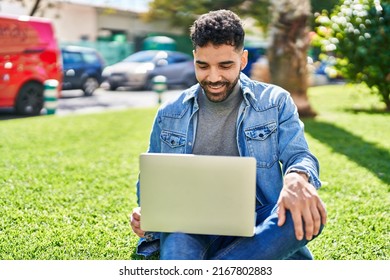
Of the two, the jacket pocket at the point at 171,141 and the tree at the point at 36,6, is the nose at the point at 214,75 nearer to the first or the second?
the jacket pocket at the point at 171,141

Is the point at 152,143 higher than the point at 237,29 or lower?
lower

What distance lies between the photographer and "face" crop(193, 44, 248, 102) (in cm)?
218

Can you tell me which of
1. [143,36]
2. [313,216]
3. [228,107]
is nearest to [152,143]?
[228,107]

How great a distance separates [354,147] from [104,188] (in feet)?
9.67

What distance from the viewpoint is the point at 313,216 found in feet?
6.47

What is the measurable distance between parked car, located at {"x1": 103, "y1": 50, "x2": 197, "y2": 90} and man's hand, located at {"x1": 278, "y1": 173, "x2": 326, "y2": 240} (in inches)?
561

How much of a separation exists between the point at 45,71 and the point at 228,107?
7961 mm

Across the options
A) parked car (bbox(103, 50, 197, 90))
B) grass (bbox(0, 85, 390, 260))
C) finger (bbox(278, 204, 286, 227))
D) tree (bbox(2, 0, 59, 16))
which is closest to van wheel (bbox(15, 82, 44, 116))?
grass (bbox(0, 85, 390, 260))

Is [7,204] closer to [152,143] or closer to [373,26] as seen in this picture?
[152,143]

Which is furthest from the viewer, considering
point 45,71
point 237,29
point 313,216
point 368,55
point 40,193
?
point 45,71

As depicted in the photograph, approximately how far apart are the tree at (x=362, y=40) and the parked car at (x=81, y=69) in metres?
6.93

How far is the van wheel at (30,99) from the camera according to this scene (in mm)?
9352

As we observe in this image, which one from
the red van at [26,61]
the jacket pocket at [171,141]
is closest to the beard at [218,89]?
the jacket pocket at [171,141]

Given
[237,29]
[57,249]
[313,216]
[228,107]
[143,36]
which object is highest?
[237,29]
